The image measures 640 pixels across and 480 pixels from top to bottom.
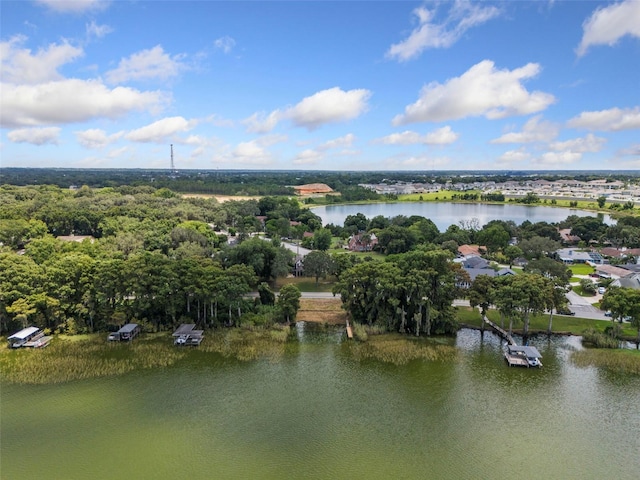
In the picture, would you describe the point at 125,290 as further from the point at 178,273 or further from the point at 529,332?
the point at 529,332

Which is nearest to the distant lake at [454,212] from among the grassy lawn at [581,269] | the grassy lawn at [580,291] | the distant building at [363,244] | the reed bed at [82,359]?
the distant building at [363,244]

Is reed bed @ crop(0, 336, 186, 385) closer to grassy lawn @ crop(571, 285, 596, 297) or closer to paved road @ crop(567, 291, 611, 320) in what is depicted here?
paved road @ crop(567, 291, 611, 320)

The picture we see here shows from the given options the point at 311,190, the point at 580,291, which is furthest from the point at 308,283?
the point at 311,190

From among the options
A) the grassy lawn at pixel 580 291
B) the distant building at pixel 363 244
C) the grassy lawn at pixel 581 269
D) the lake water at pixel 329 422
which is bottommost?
the lake water at pixel 329 422

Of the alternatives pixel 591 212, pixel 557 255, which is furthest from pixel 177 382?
pixel 591 212

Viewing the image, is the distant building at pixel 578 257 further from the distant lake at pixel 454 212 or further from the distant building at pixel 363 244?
the distant lake at pixel 454 212

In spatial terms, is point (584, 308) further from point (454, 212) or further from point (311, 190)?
point (311, 190)
